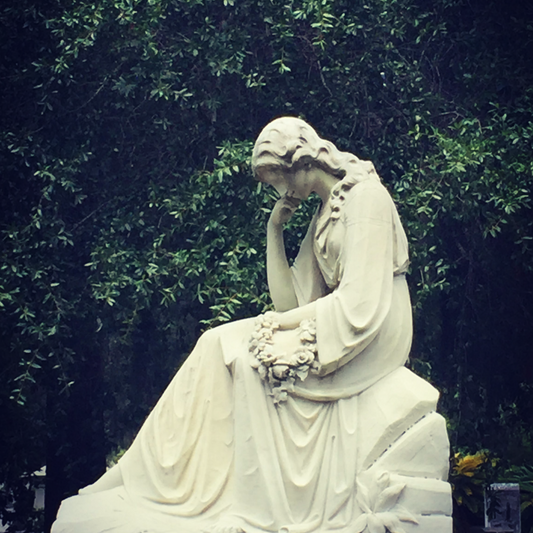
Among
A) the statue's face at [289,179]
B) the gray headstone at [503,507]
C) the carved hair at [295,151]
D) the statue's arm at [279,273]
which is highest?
the carved hair at [295,151]

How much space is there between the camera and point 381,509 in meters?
5.84

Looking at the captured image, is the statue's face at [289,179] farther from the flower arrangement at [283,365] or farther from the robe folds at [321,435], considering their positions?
the flower arrangement at [283,365]

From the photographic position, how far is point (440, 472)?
19.7 ft

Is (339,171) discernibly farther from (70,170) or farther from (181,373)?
(70,170)

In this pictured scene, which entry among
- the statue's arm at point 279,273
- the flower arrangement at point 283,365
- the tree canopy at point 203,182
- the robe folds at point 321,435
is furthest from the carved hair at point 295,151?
the tree canopy at point 203,182

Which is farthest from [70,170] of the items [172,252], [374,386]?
[374,386]

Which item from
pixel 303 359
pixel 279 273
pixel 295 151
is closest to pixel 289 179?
pixel 295 151

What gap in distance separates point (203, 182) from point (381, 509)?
5.25m

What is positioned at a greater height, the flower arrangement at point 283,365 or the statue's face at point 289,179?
the statue's face at point 289,179

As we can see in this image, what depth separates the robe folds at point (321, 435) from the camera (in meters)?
5.96

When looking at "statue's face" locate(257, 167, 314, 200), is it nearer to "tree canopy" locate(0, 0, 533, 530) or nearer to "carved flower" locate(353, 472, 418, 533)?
"carved flower" locate(353, 472, 418, 533)

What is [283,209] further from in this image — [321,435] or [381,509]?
[381,509]

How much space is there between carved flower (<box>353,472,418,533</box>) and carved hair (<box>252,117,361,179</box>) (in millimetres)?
1582

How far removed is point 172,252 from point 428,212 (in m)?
2.13
